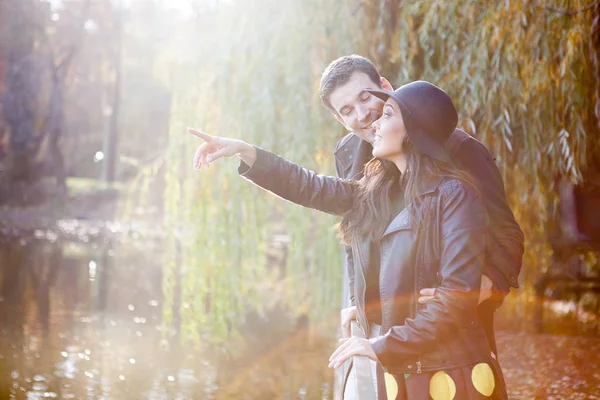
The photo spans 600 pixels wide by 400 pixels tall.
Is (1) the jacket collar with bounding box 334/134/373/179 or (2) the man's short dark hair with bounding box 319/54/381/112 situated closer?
(2) the man's short dark hair with bounding box 319/54/381/112

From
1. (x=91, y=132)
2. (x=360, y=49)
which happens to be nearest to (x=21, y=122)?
(x=91, y=132)

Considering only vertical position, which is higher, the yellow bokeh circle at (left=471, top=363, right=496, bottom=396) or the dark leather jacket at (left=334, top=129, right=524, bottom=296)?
the dark leather jacket at (left=334, top=129, right=524, bottom=296)

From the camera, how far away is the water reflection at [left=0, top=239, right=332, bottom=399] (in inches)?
234

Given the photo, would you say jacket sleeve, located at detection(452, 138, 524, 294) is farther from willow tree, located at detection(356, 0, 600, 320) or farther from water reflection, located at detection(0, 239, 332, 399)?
water reflection, located at detection(0, 239, 332, 399)

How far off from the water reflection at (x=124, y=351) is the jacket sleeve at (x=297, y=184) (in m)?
3.53

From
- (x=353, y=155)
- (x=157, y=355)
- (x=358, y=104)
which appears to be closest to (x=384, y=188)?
(x=358, y=104)

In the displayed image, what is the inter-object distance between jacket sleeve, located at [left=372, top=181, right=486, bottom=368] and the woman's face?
0.73ft

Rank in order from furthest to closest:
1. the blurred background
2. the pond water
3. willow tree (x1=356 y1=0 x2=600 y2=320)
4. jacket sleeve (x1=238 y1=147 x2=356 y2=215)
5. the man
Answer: the pond water, the blurred background, willow tree (x1=356 y1=0 x2=600 y2=320), jacket sleeve (x1=238 y1=147 x2=356 y2=215), the man

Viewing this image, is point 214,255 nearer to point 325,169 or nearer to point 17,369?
point 325,169

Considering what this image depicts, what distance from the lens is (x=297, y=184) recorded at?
2.55 meters

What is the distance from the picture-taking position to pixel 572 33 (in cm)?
430

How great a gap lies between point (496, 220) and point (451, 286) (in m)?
0.51

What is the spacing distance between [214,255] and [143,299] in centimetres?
378

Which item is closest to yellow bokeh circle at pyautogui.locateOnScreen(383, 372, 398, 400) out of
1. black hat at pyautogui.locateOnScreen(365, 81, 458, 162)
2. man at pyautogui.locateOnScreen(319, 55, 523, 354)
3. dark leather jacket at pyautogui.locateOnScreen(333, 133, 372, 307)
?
man at pyautogui.locateOnScreen(319, 55, 523, 354)
